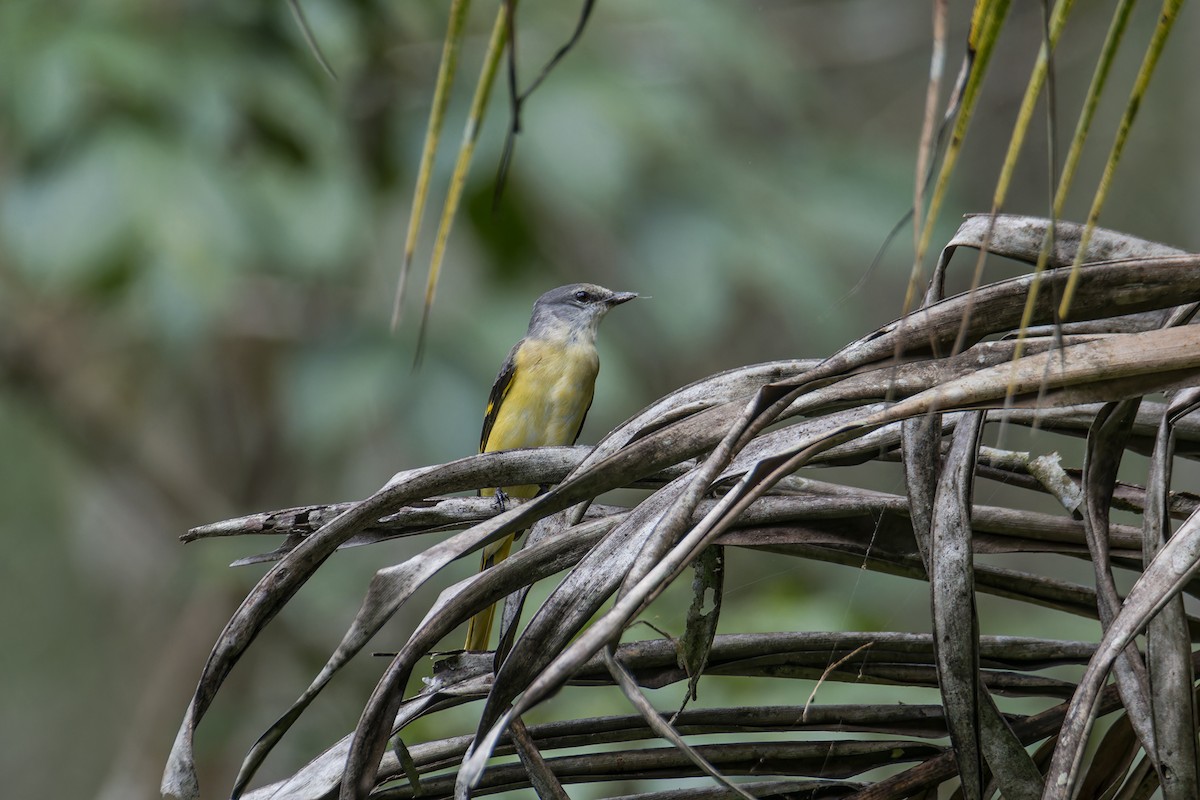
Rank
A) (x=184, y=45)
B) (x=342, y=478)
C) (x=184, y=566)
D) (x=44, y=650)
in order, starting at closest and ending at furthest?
(x=184, y=45), (x=184, y=566), (x=342, y=478), (x=44, y=650)

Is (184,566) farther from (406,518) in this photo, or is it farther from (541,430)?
(406,518)

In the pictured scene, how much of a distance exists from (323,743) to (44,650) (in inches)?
394

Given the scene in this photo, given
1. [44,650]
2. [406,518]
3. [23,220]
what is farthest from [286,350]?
[44,650]

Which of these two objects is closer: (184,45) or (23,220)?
(23,220)

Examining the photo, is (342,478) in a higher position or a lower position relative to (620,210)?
lower

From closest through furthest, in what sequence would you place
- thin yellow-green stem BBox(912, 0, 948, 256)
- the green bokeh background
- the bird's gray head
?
thin yellow-green stem BBox(912, 0, 948, 256)
the green bokeh background
the bird's gray head

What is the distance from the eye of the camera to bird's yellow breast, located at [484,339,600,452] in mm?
4742

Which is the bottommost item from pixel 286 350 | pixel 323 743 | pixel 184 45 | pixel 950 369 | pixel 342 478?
pixel 323 743

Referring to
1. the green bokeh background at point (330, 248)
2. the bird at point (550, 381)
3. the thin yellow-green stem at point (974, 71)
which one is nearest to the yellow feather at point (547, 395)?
the bird at point (550, 381)

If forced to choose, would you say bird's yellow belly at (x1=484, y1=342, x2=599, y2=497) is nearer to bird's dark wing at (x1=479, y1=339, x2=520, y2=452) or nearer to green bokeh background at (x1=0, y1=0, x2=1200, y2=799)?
bird's dark wing at (x1=479, y1=339, x2=520, y2=452)

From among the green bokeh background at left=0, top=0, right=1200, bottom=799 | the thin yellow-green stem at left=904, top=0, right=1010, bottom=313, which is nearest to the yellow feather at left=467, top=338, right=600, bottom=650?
the green bokeh background at left=0, top=0, right=1200, bottom=799

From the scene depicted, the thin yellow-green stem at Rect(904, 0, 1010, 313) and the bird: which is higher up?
the thin yellow-green stem at Rect(904, 0, 1010, 313)

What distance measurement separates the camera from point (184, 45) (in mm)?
4438

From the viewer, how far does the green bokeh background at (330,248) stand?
401 cm
